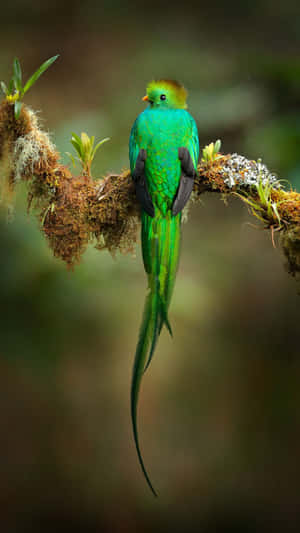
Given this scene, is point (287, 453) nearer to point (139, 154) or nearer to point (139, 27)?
point (139, 154)

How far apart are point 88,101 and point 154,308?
162 inches

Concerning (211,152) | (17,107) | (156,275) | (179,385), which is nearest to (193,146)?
(211,152)

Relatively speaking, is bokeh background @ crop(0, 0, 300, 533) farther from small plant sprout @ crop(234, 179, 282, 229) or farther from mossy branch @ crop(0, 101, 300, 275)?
small plant sprout @ crop(234, 179, 282, 229)

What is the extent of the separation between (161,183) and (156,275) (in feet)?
1.23

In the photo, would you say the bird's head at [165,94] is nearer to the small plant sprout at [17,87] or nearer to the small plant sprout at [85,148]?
the small plant sprout at [85,148]

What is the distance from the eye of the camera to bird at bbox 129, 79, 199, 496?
1.80 meters

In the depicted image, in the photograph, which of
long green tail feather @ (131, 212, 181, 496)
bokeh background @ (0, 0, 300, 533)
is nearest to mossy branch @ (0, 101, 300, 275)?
long green tail feather @ (131, 212, 181, 496)

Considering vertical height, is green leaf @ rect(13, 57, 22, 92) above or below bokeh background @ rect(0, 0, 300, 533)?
above

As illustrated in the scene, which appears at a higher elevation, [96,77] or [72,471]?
[96,77]

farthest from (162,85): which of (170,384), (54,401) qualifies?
(54,401)

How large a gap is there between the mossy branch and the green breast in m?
0.12

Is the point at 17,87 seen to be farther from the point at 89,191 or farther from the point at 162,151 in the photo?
the point at 162,151

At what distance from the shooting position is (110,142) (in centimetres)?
439

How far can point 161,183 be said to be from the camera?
1.92m
